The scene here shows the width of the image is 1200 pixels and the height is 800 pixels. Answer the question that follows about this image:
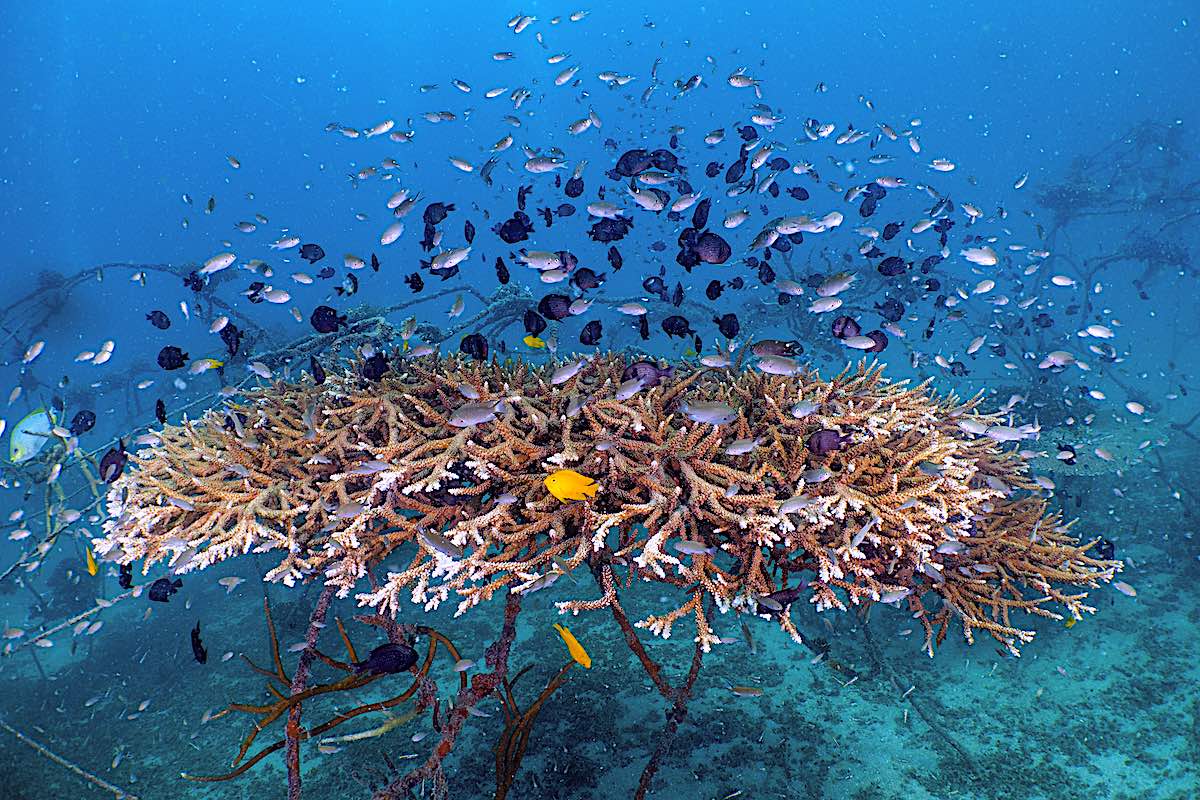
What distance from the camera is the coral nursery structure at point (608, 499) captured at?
11.1 ft

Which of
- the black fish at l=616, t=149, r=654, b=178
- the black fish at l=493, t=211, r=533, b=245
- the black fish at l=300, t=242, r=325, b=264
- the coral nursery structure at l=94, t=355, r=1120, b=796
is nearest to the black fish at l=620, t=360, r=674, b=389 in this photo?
the coral nursery structure at l=94, t=355, r=1120, b=796

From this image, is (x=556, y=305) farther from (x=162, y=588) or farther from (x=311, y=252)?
(x=311, y=252)

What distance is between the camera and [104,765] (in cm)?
650

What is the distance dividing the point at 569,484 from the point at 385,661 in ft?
4.63

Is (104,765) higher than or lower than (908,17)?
lower

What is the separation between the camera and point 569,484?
3.32 m

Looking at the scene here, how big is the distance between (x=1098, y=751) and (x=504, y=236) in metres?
7.89

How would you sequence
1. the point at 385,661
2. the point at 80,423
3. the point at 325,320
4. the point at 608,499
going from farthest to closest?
the point at 80,423 < the point at 325,320 < the point at 608,499 < the point at 385,661

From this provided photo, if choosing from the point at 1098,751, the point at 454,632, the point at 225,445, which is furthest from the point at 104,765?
the point at 1098,751

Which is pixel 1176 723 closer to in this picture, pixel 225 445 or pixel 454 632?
pixel 454 632

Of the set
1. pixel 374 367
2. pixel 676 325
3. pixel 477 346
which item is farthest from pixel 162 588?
pixel 676 325

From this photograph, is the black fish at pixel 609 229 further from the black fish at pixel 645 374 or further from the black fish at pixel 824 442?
the black fish at pixel 824 442

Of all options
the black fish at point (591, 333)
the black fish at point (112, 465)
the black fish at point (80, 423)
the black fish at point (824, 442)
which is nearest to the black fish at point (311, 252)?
the black fish at point (80, 423)

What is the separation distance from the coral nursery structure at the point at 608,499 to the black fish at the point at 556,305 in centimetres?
92
